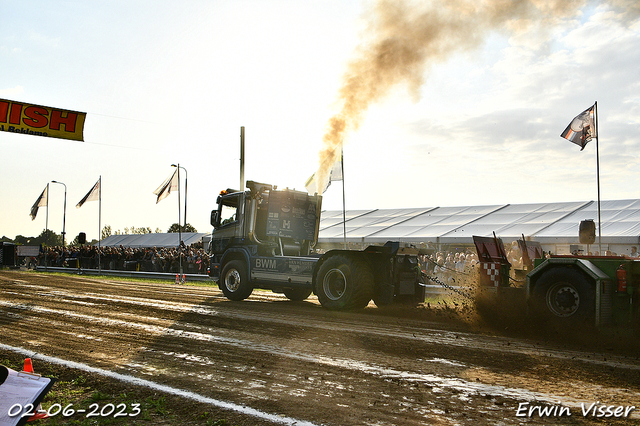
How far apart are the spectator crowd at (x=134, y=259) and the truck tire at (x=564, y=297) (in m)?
18.8

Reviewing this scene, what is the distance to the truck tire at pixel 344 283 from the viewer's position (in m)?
10.6

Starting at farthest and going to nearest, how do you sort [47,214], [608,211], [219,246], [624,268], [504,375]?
[47,214] < [608,211] < [219,246] < [624,268] < [504,375]

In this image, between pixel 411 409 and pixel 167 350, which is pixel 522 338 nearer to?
pixel 411 409

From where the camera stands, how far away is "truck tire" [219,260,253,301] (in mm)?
13062

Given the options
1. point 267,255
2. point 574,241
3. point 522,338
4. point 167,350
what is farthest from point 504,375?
point 574,241

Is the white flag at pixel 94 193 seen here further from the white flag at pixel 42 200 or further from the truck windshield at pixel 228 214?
the truck windshield at pixel 228 214

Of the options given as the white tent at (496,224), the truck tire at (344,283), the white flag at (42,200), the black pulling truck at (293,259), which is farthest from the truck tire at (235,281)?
the white flag at (42,200)

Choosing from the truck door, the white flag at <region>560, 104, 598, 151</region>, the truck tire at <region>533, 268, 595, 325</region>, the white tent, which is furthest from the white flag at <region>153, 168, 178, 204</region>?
the truck tire at <region>533, 268, 595, 325</region>

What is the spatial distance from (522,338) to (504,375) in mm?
2695

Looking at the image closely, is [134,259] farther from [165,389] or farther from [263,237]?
[165,389]

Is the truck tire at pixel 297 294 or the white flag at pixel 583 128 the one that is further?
the white flag at pixel 583 128

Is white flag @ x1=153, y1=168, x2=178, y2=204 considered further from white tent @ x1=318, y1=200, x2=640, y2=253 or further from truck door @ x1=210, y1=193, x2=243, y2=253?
truck door @ x1=210, y1=193, x2=243, y2=253

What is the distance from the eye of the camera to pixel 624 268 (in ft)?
25.4

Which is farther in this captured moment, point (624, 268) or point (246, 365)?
point (624, 268)
